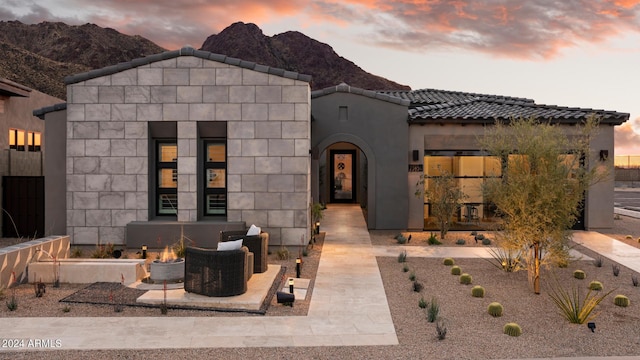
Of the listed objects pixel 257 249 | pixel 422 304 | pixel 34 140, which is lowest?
pixel 422 304

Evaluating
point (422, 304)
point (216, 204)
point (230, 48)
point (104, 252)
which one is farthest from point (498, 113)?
point (230, 48)

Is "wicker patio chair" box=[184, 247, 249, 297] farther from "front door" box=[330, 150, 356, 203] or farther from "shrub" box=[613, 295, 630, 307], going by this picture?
"front door" box=[330, 150, 356, 203]

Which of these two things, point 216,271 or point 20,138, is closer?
point 216,271

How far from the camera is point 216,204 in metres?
16.8

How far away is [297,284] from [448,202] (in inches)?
341

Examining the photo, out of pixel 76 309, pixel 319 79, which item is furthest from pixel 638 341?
pixel 319 79

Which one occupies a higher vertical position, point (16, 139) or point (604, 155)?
point (16, 139)

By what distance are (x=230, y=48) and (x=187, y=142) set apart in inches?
4303

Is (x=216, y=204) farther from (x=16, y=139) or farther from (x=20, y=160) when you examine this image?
(x=16, y=139)

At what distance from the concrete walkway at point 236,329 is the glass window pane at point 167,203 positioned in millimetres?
7988

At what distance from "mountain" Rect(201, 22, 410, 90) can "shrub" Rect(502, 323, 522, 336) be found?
10490 centimetres

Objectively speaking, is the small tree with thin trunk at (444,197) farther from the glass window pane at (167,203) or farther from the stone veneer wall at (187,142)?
the glass window pane at (167,203)

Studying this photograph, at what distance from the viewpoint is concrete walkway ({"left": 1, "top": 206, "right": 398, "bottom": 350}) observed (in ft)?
25.6

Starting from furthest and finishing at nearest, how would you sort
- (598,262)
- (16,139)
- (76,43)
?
(76,43) → (16,139) → (598,262)
